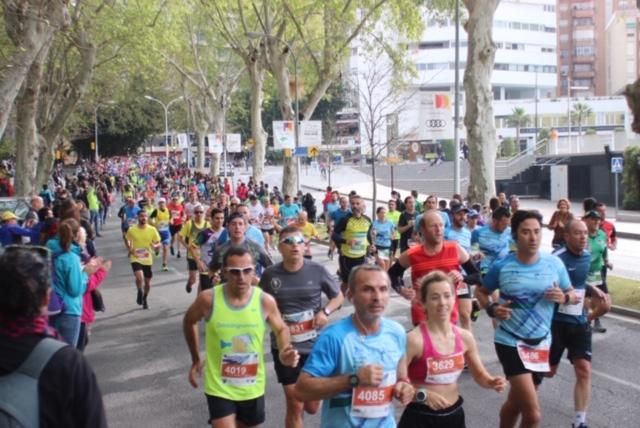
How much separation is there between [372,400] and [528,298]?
7.59ft

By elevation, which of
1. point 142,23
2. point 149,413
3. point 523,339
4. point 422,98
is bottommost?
point 149,413

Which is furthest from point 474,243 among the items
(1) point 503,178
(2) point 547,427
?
(1) point 503,178

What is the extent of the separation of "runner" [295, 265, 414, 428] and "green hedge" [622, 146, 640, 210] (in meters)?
34.6

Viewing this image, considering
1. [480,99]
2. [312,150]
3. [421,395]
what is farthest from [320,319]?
[312,150]

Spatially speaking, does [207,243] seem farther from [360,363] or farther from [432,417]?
[360,363]

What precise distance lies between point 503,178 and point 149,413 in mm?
44330

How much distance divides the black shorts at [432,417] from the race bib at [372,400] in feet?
1.50

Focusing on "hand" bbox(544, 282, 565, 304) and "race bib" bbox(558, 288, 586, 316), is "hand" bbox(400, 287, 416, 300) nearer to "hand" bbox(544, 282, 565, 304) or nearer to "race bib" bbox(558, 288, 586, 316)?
"hand" bbox(544, 282, 565, 304)

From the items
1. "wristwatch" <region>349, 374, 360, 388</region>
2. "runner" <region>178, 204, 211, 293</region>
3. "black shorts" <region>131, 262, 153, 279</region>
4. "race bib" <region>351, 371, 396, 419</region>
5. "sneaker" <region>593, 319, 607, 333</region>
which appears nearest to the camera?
"wristwatch" <region>349, 374, 360, 388</region>

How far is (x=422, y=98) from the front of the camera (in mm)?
21266

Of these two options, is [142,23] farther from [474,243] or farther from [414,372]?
[414,372]

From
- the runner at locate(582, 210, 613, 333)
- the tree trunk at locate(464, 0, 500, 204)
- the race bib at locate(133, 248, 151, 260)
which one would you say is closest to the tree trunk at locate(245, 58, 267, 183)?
the tree trunk at locate(464, 0, 500, 204)

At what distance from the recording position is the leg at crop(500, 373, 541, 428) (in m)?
5.38

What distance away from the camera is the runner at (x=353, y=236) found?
461 inches
